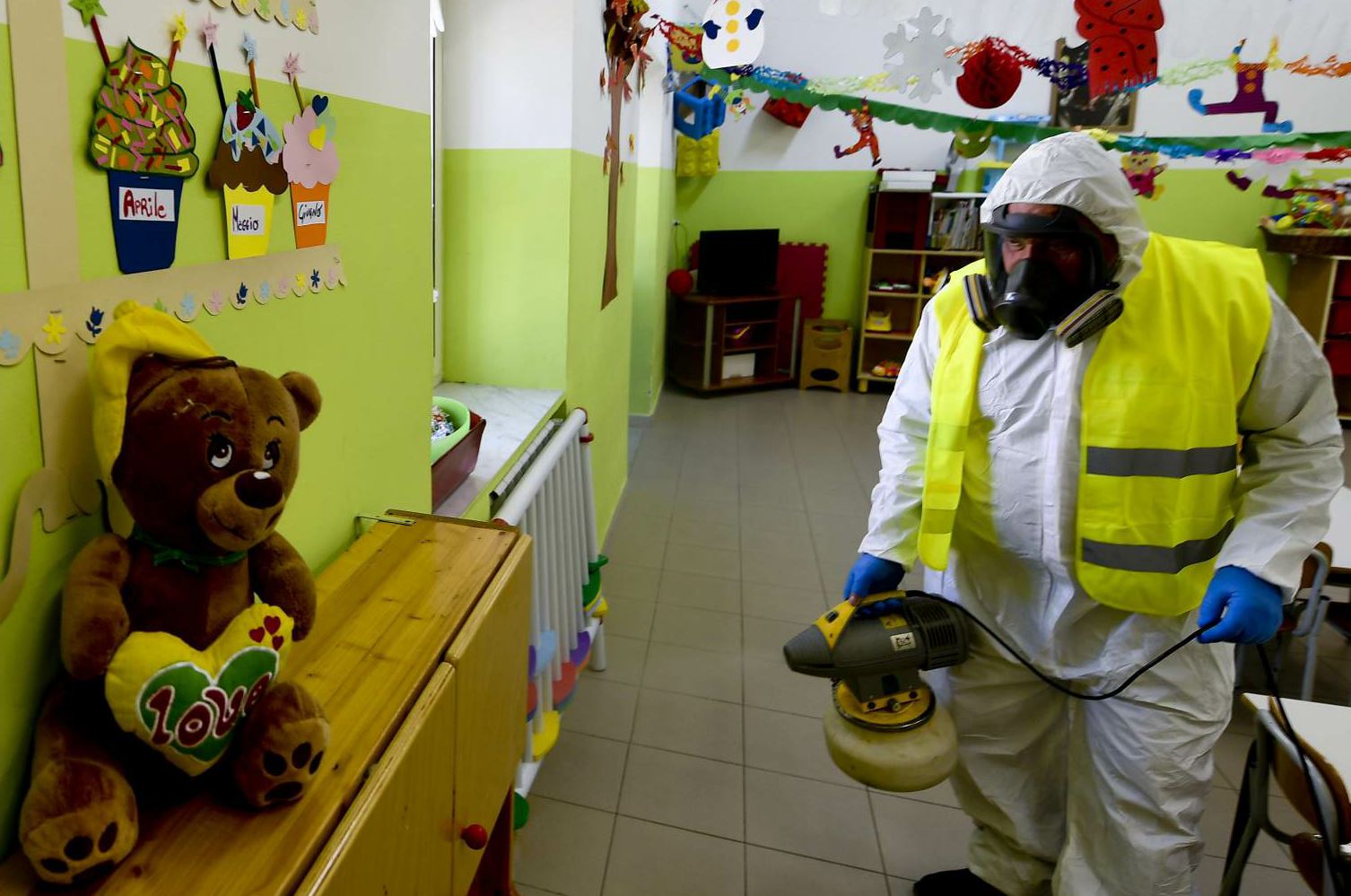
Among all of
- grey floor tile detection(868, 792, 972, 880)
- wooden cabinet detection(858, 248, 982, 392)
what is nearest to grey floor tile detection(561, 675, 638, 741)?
grey floor tile detection(868, 792, 972, 880)

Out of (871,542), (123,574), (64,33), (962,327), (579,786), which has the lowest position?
(579,786)

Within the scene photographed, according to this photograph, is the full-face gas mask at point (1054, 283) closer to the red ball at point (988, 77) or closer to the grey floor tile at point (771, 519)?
the red ball at point (988, 77)

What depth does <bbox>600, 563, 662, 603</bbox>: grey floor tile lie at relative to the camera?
3.22 m

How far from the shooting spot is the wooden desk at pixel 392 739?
71 cm

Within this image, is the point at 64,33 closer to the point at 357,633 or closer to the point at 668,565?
the point at 357,633

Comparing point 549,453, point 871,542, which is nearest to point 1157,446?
point 871,542

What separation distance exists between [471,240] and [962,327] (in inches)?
60.5

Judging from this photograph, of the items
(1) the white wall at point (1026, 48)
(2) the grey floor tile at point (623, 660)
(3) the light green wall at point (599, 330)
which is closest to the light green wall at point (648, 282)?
(1) the white wall at point (1026, 48)

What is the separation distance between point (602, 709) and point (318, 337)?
5.38ft

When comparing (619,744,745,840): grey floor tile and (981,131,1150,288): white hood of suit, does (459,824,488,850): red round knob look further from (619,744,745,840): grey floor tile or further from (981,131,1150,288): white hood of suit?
(981,131,1150,288): white hood of suit

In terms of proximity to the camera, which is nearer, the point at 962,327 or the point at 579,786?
the point at 962,327

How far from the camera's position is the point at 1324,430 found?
56.9 inches

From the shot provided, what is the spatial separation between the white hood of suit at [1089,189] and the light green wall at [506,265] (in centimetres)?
138

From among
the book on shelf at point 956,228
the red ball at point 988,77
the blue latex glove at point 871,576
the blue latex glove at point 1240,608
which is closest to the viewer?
the blue latex glove at point 1240,608
